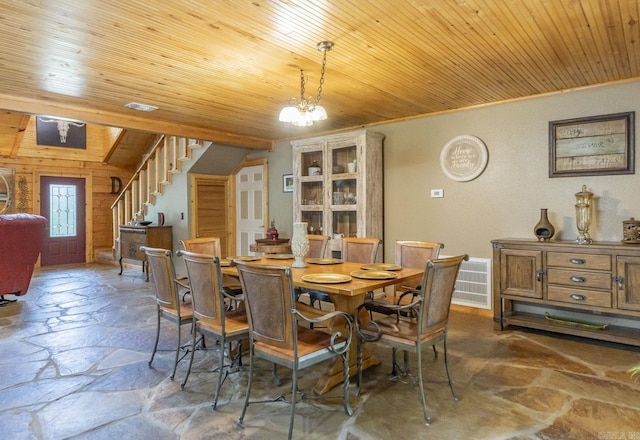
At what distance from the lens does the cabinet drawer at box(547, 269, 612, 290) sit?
3387 mm

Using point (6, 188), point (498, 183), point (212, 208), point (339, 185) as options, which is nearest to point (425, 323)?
point (498, 183)

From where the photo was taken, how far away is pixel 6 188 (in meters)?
7.75

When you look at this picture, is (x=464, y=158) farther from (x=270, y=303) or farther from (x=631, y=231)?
(x=270, y=303)

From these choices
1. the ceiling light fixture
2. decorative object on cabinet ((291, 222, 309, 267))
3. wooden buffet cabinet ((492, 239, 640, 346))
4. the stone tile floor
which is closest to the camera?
the stone tile floor

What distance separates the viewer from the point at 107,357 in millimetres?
3246

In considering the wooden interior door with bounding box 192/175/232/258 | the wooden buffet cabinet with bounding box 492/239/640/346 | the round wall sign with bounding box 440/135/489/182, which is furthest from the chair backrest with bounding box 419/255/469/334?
the wooden interior door with bounding box 192/175/232/258

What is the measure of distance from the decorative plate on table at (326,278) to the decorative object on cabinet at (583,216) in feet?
7.91

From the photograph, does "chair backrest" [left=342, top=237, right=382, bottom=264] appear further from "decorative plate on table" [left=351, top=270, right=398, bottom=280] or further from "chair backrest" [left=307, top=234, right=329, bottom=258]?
"decorative plate on table" [left=351, top=270, right=398, bottom=280]

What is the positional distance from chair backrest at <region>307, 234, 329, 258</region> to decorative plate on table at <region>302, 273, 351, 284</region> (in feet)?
4.04

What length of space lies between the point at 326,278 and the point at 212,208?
195 inches

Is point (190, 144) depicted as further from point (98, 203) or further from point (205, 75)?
point (98, 203)

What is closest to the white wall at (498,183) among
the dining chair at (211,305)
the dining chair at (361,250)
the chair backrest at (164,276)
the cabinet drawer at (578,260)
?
the cabinet drawer at (578,260)

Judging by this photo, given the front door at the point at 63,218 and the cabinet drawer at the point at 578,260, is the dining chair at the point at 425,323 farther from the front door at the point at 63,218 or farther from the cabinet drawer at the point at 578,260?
the front door at the point at 63,218

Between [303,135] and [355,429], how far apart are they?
4.57m
